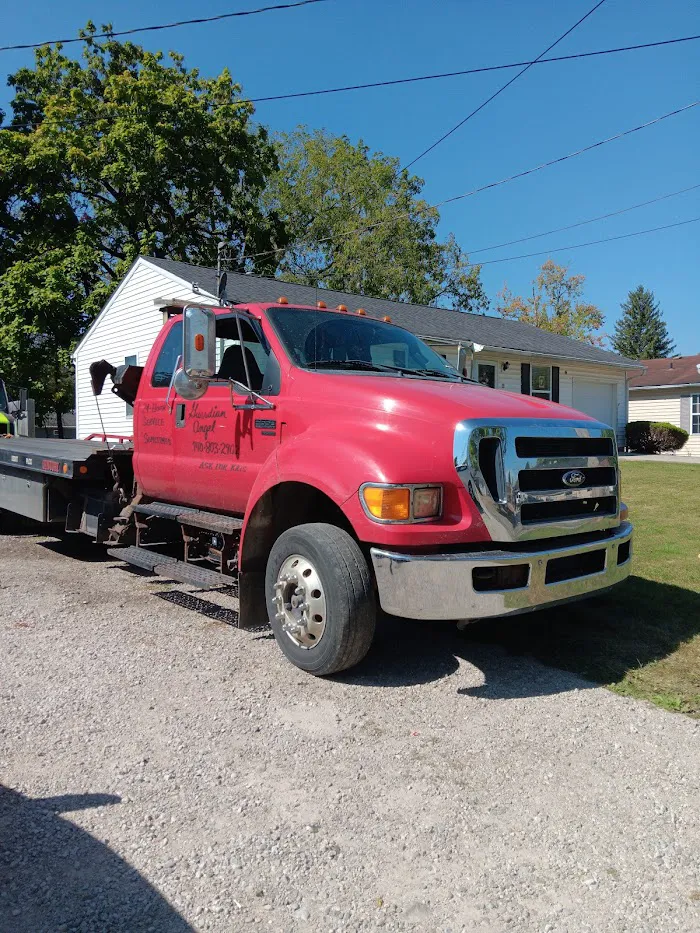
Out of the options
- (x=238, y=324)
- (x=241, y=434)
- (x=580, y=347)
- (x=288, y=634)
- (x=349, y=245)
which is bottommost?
(x=288, y=634)

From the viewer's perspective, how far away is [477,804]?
9.62 ft

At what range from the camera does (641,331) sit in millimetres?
79000

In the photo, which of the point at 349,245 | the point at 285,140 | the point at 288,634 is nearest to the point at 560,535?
the point at 288,634

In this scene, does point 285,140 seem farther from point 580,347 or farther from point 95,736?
point 95,736

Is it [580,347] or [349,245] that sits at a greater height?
[349,245]

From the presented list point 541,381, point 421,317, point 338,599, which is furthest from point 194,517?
point 541,381

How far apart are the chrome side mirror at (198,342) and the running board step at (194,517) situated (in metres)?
1.03

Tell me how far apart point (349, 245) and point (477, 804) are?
36873mm

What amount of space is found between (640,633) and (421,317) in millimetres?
18346

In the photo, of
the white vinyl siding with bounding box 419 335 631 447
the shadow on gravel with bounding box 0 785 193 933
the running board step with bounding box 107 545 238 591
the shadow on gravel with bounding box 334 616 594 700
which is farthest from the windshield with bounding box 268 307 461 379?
the white vinyl siding with bounding box 419 335 631 447

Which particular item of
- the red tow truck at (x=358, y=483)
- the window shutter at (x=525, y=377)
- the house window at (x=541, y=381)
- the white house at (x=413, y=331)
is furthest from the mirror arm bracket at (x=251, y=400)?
the house window at (x=541, y=381)

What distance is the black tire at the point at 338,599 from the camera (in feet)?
12.8

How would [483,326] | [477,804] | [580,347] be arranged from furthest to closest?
[580,347] → [483,326] → [477,804]

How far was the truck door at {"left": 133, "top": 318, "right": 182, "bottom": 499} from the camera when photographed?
5906mm
